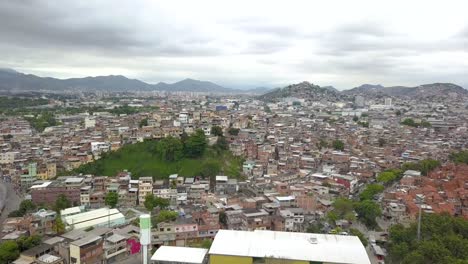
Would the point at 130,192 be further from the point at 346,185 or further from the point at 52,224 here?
the point at 346,185

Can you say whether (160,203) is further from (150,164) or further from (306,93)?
(306,93)

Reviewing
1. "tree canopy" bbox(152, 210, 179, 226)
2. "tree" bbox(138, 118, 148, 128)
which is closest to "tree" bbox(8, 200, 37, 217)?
"tree canopy" bbox(152, 210, 179, 226)

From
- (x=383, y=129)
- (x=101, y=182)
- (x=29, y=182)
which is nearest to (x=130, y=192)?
(x=101, y=182)

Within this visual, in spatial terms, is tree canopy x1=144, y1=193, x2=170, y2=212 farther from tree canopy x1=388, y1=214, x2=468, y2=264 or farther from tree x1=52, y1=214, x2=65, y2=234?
tree canopy x1=388, y1=214, x2=468, y2=264

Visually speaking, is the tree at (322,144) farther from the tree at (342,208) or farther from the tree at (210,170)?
the tree at (342,208)

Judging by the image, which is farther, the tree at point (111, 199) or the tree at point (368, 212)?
the tree at point (111, 199)

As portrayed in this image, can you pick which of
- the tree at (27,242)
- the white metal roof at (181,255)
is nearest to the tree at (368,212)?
the white metal roof at (181,255)
